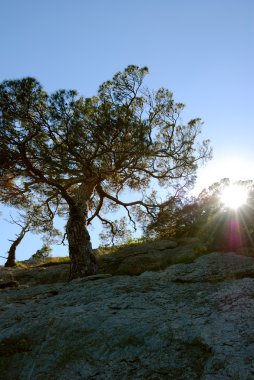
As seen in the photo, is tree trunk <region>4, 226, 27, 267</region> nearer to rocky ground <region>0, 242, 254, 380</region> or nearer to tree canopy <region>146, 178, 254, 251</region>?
tree canopy <region>146, 178, 254, 251</region>

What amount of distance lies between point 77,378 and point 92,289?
3.72 meters

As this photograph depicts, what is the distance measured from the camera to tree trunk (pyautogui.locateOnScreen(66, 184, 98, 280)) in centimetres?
1221

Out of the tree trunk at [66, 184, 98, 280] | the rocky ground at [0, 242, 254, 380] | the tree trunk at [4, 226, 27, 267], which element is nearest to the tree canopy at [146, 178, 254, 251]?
the rocky ground at [0, 242, 254, 380]

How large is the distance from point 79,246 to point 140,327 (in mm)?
7105

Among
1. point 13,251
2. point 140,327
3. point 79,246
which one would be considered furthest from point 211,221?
point 13,251

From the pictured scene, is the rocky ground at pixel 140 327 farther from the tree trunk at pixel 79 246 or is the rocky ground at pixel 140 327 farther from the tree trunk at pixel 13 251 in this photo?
the tree trunk at pixel 13 251

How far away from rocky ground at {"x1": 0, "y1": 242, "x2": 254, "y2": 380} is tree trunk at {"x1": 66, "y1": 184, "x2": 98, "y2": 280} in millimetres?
2829

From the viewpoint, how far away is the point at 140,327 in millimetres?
6020

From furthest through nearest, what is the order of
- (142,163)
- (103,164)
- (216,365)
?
(142,163) < (103,164) < (216,365)

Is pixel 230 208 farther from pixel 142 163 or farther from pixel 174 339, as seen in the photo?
pixel 174 339

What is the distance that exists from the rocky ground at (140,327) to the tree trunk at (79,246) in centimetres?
283

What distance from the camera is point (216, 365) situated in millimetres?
4707

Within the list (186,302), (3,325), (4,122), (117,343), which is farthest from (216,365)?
(4,122)

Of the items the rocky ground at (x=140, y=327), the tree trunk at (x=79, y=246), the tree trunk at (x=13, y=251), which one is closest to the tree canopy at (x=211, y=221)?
the rocky ground at (x=140, y=327)
